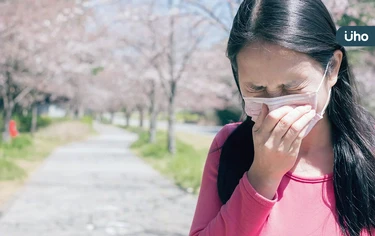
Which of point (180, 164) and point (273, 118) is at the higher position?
point (273, 118)

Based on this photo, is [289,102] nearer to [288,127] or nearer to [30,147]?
[288,127]

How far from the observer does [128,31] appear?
1775 centimetres

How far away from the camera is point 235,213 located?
1.15 m

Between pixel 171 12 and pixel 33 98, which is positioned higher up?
pixel 171 12

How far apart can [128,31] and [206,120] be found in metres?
27.2

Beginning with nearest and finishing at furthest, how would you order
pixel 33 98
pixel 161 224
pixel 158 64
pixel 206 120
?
pixel 161 224 → pixel 158 64 → pixel 33 98 → pixel 206 120

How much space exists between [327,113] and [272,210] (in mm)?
293

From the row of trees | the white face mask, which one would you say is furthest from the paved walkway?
the white face mask

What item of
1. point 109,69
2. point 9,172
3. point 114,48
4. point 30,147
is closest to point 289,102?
point 9,172

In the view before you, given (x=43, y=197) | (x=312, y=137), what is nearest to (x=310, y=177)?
(x=312, y=137)

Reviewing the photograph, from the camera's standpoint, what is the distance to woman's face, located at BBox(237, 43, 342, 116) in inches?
45.6

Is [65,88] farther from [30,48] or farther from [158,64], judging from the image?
[158,64]

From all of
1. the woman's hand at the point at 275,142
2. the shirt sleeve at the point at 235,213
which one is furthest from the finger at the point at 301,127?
the shirt sleeve at the point at 235,213

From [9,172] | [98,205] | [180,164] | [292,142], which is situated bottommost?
[180,164]
